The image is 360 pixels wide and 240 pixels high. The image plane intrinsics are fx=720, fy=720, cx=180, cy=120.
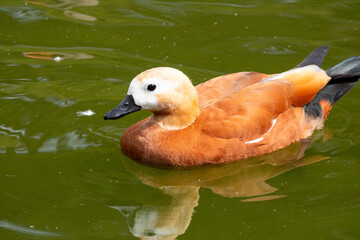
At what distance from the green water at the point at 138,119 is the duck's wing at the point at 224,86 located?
751mm

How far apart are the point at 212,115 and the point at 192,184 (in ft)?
2.43

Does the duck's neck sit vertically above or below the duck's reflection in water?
above

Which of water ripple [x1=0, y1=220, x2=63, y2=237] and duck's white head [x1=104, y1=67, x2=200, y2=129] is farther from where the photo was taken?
duck's white head [x1=104, y1=67, x2=200, y2=129]

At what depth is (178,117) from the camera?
7043 mm

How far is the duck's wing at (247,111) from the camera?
701 cm

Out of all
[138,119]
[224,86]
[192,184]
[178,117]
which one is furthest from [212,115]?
[138,119]

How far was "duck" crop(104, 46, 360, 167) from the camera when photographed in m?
6.84

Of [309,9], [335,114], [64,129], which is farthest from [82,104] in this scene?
[309,9]

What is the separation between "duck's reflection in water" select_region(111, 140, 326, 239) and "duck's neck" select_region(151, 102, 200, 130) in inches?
17.2

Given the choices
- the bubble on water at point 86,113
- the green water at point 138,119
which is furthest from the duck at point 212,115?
the bubble on water at point 86,113

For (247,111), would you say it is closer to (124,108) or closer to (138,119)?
(124,108)

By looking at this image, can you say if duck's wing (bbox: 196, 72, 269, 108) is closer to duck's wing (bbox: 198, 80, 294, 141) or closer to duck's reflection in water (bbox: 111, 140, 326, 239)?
duck's wing (bbox: 198, 80, 294, 141)

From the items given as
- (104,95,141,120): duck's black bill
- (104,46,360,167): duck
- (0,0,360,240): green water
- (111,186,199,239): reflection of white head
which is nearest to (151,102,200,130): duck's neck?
(104,46,360,167): duck

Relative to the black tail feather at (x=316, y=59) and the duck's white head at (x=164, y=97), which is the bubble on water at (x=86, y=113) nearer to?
the duck's white head at (x=164, y=97)
